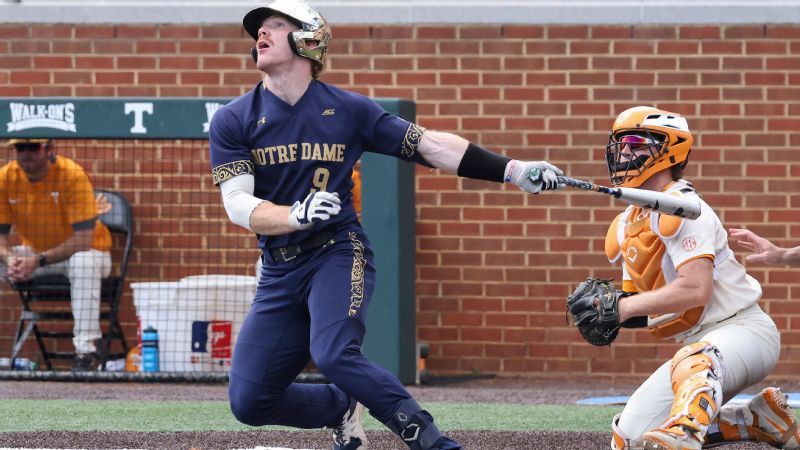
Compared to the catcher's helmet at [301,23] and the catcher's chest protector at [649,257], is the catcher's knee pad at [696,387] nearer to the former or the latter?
the catcher's chest protector at [649,257]

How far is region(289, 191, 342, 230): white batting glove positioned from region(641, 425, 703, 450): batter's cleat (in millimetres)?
1390

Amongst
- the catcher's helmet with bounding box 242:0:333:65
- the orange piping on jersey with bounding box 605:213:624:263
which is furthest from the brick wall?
the catcher's helmet with bounding box 242:0:333:65

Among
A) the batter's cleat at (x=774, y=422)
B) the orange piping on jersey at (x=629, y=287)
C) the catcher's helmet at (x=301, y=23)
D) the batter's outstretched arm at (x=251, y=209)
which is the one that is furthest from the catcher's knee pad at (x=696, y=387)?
the catcher's helmet at (x=301, y=23)

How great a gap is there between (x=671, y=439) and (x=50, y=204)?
6.14 meters

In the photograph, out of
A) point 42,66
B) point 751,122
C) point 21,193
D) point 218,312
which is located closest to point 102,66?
point 42,66

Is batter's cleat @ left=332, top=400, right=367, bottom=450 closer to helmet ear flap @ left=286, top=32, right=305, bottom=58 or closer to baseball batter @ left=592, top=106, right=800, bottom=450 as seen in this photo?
baseball batter @ left=592, top=106, right=800, bottom=450

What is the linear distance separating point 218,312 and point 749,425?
188 inches

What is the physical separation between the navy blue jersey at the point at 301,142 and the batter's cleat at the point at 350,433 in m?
0.82

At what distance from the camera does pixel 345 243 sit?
5320 millimetres

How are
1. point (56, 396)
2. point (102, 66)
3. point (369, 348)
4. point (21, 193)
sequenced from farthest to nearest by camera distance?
point (102, 66) → point (21, 193) → point (369, 348) → point (56, 396)

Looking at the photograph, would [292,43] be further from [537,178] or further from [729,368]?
[729,368]

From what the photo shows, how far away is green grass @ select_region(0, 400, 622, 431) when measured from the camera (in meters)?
6.93

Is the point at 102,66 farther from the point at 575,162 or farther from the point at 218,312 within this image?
the point at 575,162

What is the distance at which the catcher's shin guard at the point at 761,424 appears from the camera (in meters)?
5.59
